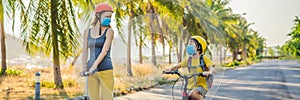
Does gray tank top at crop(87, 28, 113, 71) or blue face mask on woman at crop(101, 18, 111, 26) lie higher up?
blue face mask on woman at crop(101, 18, 111, 26)

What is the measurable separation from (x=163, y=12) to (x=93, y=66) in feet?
5.16

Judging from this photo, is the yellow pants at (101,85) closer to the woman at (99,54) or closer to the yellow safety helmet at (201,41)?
the woman at (99,54)

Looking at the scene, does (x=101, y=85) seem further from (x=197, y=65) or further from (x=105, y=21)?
(x=197, y=65)

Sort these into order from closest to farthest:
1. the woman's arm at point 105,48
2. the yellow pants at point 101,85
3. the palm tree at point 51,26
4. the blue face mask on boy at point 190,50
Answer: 1. the woman's arm at point 105,48
2. the yellow pants at point 101,85
3. the blue face mask on boy at point 190,50
4. the palm tree at point 51,26

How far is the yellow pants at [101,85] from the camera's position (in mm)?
3582

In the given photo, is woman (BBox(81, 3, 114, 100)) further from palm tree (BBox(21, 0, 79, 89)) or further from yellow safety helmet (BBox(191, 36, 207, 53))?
palm tree (BBox(21, 0, 79, 89))

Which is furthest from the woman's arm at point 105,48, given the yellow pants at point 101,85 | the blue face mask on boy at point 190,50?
the blue face mask on boy at point 190,50

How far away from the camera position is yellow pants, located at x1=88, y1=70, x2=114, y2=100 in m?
3.58

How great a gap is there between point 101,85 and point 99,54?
0.98 ft

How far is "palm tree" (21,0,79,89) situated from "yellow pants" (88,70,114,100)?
438 centimetres

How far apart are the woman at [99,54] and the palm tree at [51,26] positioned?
14.4ft

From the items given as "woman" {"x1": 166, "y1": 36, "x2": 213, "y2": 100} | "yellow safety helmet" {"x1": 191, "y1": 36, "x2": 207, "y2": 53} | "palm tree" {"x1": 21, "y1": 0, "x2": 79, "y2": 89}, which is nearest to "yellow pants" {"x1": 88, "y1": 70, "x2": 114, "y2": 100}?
"woman" {"x1": 166, "y1": 36, "x2": 213, "y2": 100}

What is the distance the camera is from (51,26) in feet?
27.2

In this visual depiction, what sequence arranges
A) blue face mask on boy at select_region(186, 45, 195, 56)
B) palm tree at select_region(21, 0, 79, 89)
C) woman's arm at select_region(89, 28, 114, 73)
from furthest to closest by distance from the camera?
palm tree at select_region(21, 0, 79, 89)
blue face mask on boy at select_region(186, 45, 195, 56)
woman's arm at select_region(89, 28, 114, 73)
